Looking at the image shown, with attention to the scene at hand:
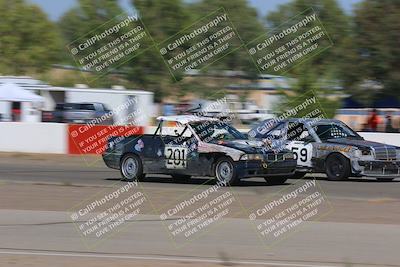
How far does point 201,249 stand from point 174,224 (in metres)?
1.66

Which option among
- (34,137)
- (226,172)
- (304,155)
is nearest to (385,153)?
(304,155)

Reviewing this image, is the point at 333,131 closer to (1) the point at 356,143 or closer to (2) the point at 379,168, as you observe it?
(1) the point at 356,143

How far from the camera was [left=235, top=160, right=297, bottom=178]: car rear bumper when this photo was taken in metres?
15.5

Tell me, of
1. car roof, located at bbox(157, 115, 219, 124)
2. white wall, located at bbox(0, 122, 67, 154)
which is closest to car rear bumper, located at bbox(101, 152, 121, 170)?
car roof, located at bbox(157, 115, 219, 124)

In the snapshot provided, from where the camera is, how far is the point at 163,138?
54.9 feet

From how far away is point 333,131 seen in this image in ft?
59.6

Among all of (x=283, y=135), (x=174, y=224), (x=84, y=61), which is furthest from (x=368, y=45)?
(x=174, y=224)

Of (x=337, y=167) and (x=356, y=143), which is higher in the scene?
(x=356, y=143)

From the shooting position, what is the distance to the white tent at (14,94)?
3744cm

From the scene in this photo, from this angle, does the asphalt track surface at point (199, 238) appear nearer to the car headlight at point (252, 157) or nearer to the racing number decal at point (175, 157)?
the car headlight at point (252, 157)

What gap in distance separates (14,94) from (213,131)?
23.2 metres

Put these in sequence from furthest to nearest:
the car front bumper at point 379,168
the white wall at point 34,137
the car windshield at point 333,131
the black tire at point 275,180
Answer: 1. the white wall at point 34,137
2. the car windshield at point 333,131
3. the car front bumper at point 379,168
4. the black tire at point 275,180

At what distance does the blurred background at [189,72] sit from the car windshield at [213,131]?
671 inches

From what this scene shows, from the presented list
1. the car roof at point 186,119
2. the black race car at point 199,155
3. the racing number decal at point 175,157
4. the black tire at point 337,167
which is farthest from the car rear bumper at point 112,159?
the black tire at point 337,167
